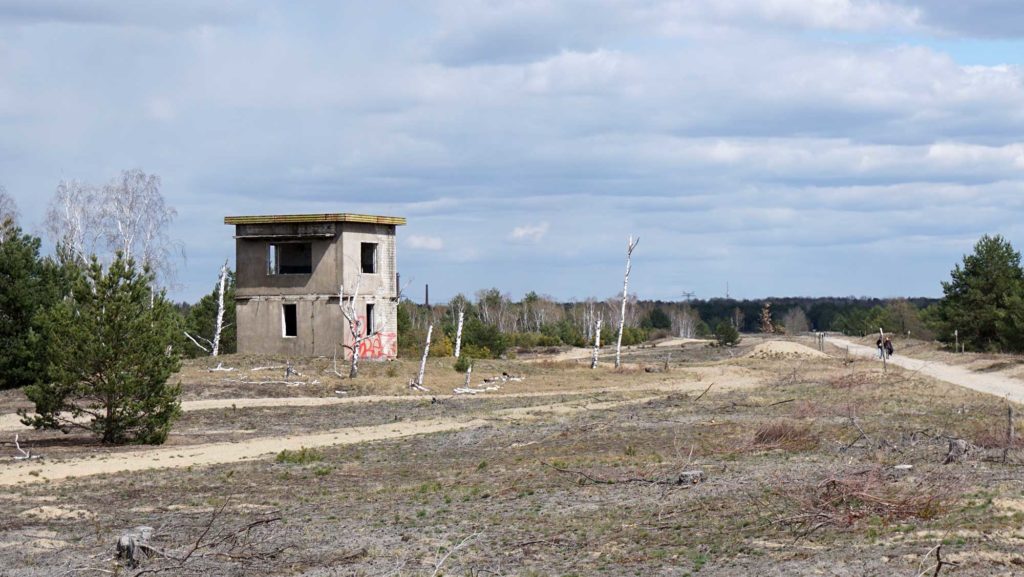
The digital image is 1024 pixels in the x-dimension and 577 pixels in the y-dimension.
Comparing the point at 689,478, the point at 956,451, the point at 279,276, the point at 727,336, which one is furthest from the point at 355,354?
the point at 727,336

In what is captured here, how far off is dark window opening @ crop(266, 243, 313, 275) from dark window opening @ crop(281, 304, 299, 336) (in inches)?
59.8

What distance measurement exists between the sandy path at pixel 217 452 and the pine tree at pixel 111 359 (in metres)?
1.17

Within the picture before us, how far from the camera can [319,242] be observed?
50812 millimetres

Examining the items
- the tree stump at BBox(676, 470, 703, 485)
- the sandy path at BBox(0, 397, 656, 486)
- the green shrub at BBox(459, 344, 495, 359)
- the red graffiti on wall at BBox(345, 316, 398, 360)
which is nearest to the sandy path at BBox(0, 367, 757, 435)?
the sandy path at BBox(0, 397, 656, 486)

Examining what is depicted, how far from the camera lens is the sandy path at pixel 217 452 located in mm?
22000

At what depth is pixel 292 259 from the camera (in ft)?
177

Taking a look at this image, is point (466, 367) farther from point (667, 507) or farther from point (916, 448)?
point (667, 507)

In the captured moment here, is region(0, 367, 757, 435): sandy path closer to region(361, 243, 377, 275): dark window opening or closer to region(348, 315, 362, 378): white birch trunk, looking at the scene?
region(348, 315, 362, 378): white birch trunk

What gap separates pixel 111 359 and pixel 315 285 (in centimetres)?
2544

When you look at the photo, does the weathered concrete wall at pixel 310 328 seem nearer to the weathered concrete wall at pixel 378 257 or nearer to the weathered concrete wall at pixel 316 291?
the weathered concrete wall at pixel 316 291

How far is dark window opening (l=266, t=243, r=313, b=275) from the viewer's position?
5237 centimetres

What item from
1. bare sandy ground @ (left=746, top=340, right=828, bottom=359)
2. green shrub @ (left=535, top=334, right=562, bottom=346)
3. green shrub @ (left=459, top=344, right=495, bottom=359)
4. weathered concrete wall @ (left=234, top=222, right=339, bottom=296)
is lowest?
bare sandy ground @ (left=746, top=340, right=828, bottom=359)

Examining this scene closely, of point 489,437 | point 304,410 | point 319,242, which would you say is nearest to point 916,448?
point 489,437

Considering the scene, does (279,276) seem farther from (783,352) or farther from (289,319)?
(783,352)
